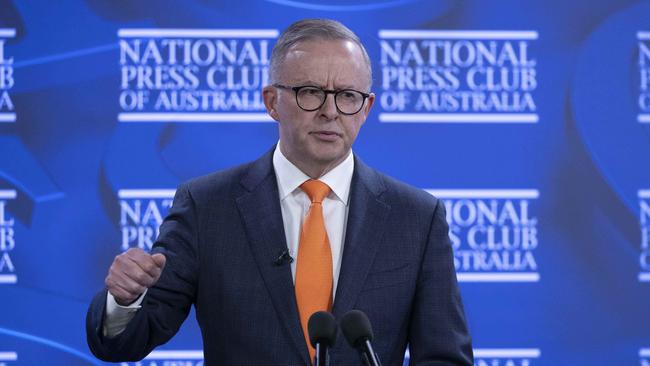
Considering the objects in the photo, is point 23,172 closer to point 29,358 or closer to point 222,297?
point 29,358

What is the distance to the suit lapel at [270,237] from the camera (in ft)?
6.91

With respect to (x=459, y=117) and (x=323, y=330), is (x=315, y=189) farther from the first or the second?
(x=459, y=117)

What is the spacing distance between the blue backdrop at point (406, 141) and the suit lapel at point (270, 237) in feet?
4.39

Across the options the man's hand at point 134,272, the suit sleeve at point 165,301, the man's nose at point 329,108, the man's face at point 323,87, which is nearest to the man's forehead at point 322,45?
the man's face at point 323,87

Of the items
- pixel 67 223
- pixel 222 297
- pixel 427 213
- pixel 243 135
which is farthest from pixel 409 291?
pixel 67 223

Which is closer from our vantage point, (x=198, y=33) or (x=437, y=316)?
(x=437, y=316)

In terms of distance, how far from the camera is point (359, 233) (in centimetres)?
219

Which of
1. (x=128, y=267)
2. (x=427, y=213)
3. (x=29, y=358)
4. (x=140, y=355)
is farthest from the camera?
(x=29, y=358)

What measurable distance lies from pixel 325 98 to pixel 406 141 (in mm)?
1527

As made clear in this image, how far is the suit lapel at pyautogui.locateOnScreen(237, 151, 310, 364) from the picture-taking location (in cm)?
211

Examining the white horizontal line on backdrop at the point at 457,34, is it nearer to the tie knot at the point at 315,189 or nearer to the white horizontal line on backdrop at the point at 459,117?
the white horizontal line on backdrop at the point at 459,117

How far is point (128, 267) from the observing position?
1843 millimetres

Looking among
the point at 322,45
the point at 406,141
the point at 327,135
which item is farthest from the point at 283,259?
the point at 406,141

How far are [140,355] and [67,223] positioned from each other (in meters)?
1.57
